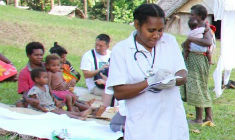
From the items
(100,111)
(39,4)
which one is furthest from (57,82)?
(39,4)

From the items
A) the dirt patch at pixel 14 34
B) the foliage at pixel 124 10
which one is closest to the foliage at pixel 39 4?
the foliage at pixel 124 10

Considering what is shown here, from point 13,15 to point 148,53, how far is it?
59.1ft

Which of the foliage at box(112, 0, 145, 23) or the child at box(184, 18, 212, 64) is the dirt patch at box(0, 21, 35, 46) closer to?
the child at box(184, 18, 212, 64)

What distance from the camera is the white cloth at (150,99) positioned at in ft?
10.4

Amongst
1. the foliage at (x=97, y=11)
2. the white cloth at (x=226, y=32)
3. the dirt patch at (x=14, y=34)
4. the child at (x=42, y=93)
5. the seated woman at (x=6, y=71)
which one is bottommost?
the foliage at (x=97, y=11)

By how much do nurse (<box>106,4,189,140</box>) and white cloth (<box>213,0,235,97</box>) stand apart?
14.0ft

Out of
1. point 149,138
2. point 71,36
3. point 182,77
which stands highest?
point 182,77

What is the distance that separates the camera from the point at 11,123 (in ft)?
18.3

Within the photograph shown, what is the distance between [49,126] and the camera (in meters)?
5.46

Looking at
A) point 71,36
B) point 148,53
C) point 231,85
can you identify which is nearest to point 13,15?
point 71,36

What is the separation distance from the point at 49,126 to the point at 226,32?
3.55 metres

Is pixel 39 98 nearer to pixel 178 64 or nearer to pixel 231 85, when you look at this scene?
pixel 178 64

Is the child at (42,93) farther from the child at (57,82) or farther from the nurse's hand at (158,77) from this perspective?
the nurse's hand at (158,77)

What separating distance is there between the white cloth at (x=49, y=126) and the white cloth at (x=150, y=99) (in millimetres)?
1856
